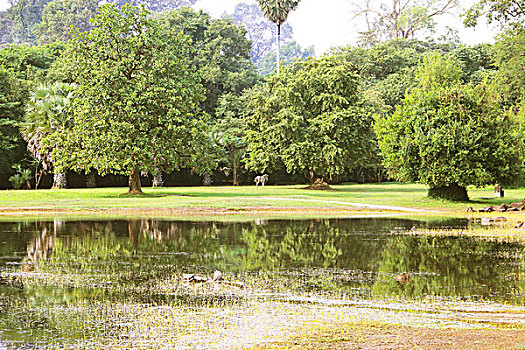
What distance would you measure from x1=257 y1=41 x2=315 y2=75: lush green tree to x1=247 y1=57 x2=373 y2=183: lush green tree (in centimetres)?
8301

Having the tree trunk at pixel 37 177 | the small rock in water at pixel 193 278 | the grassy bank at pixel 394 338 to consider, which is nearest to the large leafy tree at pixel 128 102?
the tree trunk at pixel 37 177

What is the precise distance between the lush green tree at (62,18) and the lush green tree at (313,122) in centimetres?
5874

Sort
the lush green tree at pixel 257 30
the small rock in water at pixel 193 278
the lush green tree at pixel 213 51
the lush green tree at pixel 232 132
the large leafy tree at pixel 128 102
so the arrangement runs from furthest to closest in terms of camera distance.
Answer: the lush green tree at pixel 257 30
the lush green tree at pixel 213 51
the lush green tree at pixel 232 132
the large leafy tree at pixel 128 102
the small rock in water at pixel 193 278

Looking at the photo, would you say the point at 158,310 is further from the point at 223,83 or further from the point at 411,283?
the point at 223,83

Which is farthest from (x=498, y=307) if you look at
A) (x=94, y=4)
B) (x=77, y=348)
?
(x=94, y=4)

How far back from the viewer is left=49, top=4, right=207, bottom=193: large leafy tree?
116 ft

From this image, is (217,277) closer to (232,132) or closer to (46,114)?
(46,114)

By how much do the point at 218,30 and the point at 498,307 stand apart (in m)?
66.3

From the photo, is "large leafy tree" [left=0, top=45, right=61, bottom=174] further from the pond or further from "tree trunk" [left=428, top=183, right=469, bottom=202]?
the pond

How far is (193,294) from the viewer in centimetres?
916

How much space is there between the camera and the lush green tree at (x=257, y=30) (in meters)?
145

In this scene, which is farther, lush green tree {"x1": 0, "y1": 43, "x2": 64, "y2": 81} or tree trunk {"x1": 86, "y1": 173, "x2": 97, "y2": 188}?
lush green tree {"x1": 0, "y1": 43, "x2": 64, "y2": 81}

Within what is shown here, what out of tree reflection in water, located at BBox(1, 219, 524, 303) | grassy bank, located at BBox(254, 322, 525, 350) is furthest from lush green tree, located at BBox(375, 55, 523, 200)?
grassy bank, located at BBox(254, 322, 525, 350)

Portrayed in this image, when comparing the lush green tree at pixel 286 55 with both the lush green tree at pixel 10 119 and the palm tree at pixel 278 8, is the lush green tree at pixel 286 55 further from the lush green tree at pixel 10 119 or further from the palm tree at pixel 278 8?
the lush green tree at pixel 10 119
